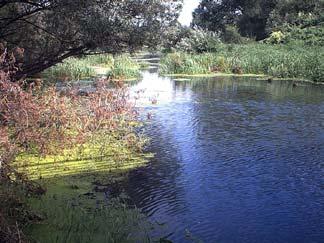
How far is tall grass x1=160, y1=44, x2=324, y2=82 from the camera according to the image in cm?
2288

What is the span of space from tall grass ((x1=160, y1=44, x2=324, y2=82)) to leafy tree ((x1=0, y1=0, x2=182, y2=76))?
49.7 ft

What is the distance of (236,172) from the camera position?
26.6 ft

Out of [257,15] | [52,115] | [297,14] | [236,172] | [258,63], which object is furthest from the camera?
[257,15]

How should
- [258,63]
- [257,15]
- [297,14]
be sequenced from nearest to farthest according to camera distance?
[258,63], [297,14], [257,15]

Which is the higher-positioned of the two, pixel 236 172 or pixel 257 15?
pixel 257 15

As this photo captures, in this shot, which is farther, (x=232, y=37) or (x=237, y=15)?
(x=237, y=15)

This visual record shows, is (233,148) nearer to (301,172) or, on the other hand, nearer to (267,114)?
(301,172)

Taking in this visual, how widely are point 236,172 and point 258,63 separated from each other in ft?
59.2

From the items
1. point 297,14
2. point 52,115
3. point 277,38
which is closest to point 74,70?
point 52,115

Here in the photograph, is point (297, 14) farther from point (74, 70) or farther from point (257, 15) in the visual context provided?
point (74, 70)

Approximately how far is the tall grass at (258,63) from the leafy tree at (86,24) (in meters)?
15.1

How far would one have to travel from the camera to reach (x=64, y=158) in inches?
328

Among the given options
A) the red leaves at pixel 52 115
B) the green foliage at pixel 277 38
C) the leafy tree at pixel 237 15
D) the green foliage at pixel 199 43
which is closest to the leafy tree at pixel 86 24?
the red leaves at pixel 52 115

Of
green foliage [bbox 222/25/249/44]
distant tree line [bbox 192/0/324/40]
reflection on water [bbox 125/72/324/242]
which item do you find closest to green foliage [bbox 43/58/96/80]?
reflection on water [bbox 125/72/324/242]
